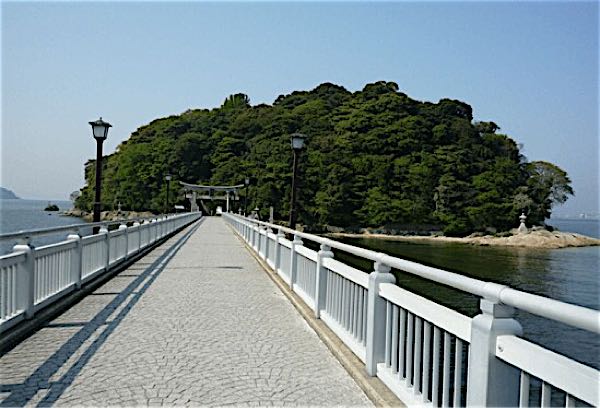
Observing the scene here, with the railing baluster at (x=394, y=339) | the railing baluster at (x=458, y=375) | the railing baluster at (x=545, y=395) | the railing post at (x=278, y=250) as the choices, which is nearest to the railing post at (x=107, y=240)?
the railing post at (x=278, y=250)

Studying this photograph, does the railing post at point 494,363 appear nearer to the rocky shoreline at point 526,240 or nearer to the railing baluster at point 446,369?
the railing baluster at point 446,369

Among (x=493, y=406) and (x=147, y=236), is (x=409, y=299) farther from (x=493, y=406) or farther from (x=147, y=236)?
(x=147, y=236)

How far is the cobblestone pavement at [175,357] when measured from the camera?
4480 millimetres

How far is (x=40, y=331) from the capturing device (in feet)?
21.4

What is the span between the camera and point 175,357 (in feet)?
18.4

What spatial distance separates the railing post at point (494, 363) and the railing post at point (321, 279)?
14.6 ft

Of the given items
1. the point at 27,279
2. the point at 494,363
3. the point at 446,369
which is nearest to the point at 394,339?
the point at 446,369

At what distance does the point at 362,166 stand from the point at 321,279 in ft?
320

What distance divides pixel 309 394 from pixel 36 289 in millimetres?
4182

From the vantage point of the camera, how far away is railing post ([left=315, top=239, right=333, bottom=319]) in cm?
734

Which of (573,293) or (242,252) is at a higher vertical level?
(242,252)

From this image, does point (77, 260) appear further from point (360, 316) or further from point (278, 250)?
point (360, 316)

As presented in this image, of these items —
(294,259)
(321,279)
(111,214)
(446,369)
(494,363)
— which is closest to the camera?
(494,363)

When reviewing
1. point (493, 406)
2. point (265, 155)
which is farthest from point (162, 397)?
point (265, 155)
